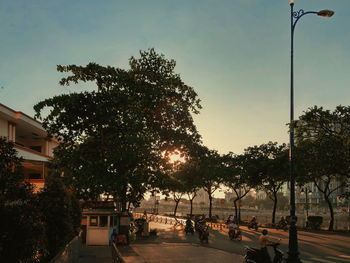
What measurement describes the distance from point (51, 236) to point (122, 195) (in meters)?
11.1

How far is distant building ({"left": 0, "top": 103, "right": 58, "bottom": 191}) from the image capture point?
1281 inches

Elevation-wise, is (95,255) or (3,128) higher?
(3,128)

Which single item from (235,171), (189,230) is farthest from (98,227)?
(235,171)

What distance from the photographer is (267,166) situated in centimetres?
5253

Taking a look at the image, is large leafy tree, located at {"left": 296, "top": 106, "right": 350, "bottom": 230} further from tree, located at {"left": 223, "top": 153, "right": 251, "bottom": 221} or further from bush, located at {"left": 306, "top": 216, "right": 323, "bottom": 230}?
tree, located at {"left": 223, "top": 153, "right": 251, "bottom": 221}

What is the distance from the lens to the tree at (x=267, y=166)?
51.2 m

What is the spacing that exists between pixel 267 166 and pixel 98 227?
102ft

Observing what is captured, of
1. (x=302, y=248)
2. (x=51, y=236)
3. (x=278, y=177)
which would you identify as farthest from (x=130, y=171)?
(x=278, y=177)

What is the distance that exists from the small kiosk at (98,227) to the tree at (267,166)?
29.8 meters

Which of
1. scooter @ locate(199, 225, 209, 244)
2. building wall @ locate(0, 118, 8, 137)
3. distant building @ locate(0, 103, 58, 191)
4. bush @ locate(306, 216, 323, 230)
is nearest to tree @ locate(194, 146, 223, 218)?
scooter @ locate(199, 225, 209, 244)

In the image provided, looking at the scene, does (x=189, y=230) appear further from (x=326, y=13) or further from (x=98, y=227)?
(x=326, y=13)

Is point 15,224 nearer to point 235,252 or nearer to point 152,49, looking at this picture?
point 235,252

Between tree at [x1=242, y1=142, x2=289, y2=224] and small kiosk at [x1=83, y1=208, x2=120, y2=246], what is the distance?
29.8 meters

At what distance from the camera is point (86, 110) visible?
85.8 feet
